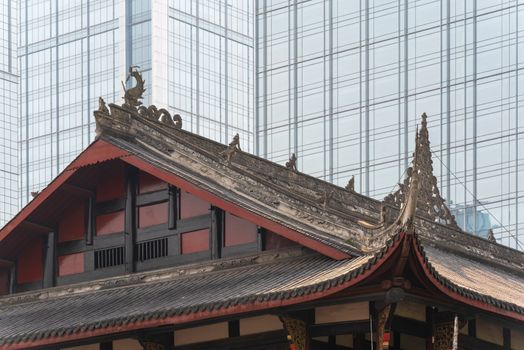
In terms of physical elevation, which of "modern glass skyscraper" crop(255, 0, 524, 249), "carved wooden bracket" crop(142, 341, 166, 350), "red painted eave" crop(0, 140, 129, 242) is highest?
"modern glass skyscraper" crop(255, 0, 524, 249)

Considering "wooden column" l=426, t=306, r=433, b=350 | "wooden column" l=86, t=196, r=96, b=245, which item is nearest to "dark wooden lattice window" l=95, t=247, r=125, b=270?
"wooden column" l=86, t=196, r=96, b=245

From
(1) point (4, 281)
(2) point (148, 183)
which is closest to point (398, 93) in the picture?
(1) point (4, 281)

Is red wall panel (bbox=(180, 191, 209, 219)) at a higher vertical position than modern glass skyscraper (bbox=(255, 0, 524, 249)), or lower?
lower

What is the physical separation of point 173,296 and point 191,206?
11.8 feet

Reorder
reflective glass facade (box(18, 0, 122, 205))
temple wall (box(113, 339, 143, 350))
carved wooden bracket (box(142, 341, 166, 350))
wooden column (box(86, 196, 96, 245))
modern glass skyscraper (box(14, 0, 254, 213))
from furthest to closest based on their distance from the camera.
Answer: reflective glass facade (box(18, 0, 122, 205)), modern glass skyscraper (box(14, 0, 254, 213)), wooden column (box(86, 196, 96, 245)), temple wall (box(113, 339, 143, 350)), carved wooden bracket (box(142, 341, 166, 350))

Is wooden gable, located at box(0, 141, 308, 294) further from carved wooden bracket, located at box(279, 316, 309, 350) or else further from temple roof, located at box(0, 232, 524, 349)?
carved wooden bracket, located at box(279, 316, 309, 350)

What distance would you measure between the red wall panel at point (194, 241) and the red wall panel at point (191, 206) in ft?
1.60

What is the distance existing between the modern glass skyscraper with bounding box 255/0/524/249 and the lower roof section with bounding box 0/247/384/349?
79519 millimetres

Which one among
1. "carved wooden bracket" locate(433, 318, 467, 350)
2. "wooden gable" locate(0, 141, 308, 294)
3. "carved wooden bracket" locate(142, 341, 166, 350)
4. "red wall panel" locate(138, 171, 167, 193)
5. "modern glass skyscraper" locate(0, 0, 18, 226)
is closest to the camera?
"carved wooden bracket" locate(433, 318, 467, 350)

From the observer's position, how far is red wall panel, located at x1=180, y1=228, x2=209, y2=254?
40875 millimetres

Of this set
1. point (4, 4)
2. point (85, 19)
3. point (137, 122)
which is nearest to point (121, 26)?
point (85, 19)

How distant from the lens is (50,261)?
44.5 m

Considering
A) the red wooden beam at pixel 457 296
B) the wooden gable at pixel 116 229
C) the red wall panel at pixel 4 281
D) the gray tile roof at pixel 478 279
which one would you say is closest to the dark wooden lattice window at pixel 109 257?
the wooden gable at pixel 116 229

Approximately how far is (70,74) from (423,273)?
4812 inches
